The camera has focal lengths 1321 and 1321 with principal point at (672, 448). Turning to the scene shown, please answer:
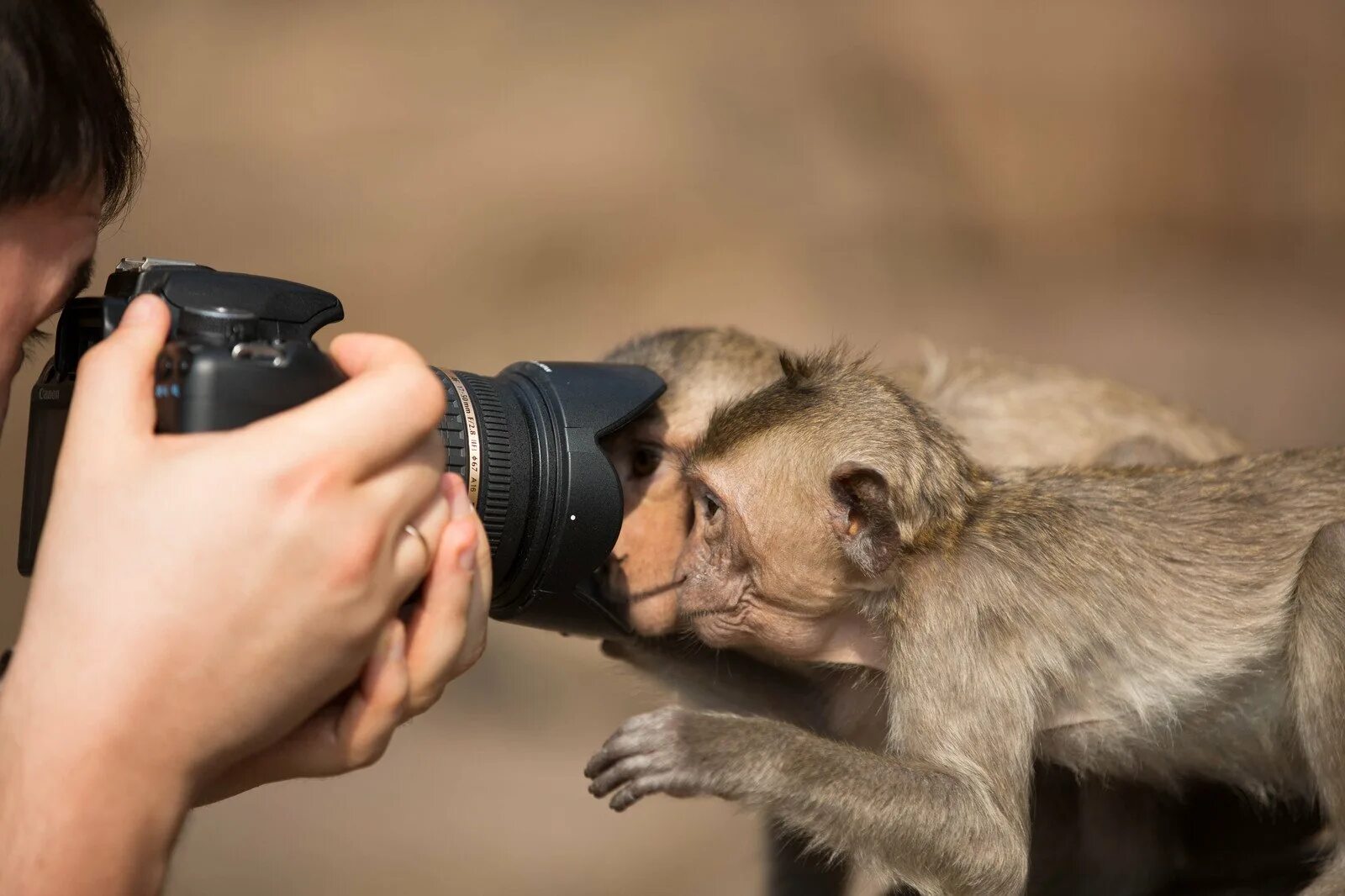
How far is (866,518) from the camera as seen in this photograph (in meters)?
2.58

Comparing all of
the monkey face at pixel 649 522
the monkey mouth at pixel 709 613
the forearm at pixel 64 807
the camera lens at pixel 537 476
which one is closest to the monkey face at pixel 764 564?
the monkey mouth at pixel 709 613

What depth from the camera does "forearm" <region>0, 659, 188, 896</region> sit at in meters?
1.37

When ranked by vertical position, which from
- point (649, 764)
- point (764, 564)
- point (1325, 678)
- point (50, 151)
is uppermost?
point (50, 151)

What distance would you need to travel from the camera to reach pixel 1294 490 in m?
2.83

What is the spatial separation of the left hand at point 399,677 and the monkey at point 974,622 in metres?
0.73

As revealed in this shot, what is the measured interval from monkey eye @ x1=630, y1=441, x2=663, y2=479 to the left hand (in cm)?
139

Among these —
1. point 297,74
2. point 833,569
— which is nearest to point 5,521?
point 297,74

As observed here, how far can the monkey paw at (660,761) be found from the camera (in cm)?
229

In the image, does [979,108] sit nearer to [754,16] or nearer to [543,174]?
[754,16]

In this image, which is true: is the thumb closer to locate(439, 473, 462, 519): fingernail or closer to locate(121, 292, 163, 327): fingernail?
locate(121, 292, 163, 327): fingernail

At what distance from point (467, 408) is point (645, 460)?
862mm

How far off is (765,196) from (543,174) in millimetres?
1146

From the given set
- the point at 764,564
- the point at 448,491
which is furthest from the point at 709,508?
the point at 448,491

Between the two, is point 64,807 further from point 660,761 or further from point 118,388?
point 660,761
